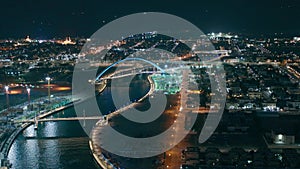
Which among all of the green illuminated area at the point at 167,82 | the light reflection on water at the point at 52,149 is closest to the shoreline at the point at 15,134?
the light reflection on water at the point at 52,149

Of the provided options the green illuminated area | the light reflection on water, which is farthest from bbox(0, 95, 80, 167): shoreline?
the green illuminated area

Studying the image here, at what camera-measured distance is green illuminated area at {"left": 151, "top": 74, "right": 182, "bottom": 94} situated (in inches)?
368

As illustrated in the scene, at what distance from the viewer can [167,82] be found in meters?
10.4

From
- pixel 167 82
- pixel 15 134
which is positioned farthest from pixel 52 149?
pixel 167 82

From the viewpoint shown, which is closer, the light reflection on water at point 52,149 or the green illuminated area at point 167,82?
the light reflection on water at point 52,149

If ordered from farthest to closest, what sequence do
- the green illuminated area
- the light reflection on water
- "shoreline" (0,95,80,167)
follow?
the green illuminated area
"shoreline" (0,95,80,167)
the light reflection on water

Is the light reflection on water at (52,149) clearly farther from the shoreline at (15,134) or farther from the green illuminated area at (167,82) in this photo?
the green illuminated area at (167,82)

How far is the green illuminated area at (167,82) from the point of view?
Answer: 368 inches

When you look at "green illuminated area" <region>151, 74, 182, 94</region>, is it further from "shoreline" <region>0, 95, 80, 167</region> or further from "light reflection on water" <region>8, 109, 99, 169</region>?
"light reflection on water" <region>8, 109, 99, 169</region>

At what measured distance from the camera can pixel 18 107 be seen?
774 centimetres

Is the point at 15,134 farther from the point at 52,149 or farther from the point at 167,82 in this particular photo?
the point at 167,82

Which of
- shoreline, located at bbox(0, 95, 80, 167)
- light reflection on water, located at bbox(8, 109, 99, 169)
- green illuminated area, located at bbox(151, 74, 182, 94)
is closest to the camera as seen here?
light reflection on water, located at bbox(8, 109, 99, 169)

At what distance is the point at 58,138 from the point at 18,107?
207cm

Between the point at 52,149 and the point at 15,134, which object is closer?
the point at 52,149
